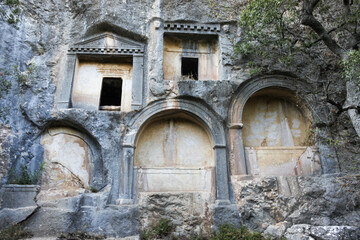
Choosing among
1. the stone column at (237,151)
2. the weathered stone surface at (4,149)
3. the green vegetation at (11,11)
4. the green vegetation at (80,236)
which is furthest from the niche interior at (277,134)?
the green vegetation at (11,11)

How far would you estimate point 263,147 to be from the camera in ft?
28.8

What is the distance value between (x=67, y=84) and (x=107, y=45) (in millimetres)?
1850

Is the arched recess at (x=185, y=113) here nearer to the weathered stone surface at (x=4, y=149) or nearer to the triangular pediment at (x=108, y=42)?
the triangular pediment at (x=108, y=42)

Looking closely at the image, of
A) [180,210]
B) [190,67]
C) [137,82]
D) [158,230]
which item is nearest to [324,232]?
[180,210]

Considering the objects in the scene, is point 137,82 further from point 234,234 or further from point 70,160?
→ point 234,234

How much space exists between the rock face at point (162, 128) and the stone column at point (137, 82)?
0.04m

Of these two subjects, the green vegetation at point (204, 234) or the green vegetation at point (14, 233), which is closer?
the green vegetation at point (14, 233)

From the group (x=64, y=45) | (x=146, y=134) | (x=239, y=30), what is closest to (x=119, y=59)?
(x=64, y=45)

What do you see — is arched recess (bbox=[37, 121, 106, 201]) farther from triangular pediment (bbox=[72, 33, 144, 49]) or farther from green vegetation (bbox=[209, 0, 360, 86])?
green vegetation (bbox=[209, 0, 360, 86])

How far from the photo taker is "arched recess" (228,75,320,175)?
8.15 meters

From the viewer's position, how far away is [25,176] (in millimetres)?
7621

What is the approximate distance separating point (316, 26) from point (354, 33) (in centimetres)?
95

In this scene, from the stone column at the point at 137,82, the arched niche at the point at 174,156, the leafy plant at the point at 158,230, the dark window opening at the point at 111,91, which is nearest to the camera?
the leafy plant at the point at 158,230

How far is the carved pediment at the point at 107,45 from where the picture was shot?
9117 mm
